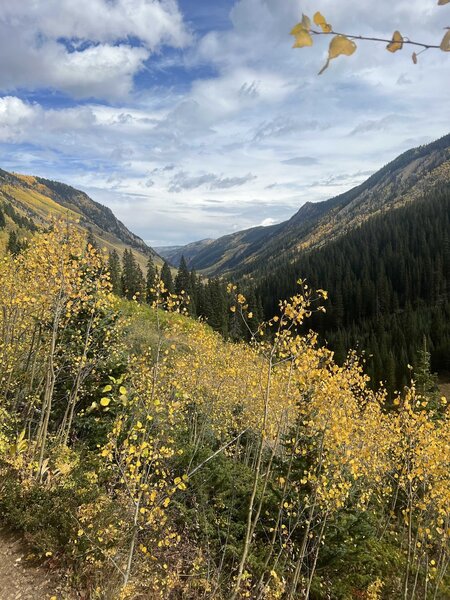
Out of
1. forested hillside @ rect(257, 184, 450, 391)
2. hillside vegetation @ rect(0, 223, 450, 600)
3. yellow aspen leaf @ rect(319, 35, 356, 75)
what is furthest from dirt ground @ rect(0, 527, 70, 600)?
forested hillside @ rect(257, 184, 450, 391)

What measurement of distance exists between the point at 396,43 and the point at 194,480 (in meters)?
12.9

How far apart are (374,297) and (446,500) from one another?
98081mm

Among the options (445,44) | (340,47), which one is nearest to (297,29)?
(340,47)

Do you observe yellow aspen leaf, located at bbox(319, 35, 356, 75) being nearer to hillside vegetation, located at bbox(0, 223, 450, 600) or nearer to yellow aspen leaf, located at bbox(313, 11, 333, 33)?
yellow aspen leaf, located at bbox(313, 11, 333, 33)

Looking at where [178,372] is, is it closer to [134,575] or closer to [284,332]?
[134,575]

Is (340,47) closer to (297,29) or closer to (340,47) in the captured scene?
(340,47)

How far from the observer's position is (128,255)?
86.8 m

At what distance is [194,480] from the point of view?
479 inches

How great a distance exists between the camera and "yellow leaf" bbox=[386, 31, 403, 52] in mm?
1496

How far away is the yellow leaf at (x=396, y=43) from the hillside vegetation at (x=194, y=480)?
4.56m

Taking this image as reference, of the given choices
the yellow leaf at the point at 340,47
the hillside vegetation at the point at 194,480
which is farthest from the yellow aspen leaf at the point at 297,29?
the hillside vegetation at the point at 194,480

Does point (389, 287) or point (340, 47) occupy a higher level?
point (389, 287)

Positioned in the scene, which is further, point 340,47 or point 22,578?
point 22,578

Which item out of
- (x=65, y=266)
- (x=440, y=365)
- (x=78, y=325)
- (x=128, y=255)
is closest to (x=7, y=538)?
(x=65, y=266)
